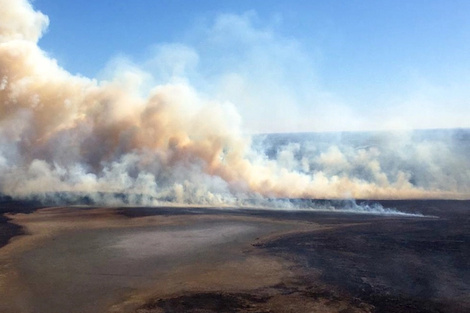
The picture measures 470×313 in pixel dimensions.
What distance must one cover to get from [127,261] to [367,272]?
18.0m

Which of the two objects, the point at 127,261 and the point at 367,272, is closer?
the point at 367,272

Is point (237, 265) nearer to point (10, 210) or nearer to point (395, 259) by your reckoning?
point (395, 259)

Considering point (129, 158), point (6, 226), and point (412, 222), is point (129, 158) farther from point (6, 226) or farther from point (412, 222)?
→ point (412, 222)

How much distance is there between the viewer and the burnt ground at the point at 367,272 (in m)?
24.8

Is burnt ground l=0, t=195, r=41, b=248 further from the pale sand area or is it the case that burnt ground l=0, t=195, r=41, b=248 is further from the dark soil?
the dark soil

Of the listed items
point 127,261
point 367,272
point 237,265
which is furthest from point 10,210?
point 367,272

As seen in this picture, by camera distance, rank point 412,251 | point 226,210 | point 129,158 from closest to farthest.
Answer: point 412,251 → point 226,210 → point 129,158

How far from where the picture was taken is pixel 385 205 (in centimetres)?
6275

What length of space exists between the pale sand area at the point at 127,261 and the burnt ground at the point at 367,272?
1684 mm

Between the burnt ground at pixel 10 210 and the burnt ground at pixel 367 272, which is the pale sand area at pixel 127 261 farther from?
the burnt ground at pixel 367 272

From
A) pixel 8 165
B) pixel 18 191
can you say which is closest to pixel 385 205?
pixel 18 191

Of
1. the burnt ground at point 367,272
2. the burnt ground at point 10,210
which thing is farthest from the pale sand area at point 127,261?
the burnt ground at point 367,272

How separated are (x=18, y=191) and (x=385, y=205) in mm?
56766

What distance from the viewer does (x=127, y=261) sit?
3369 centimetres
